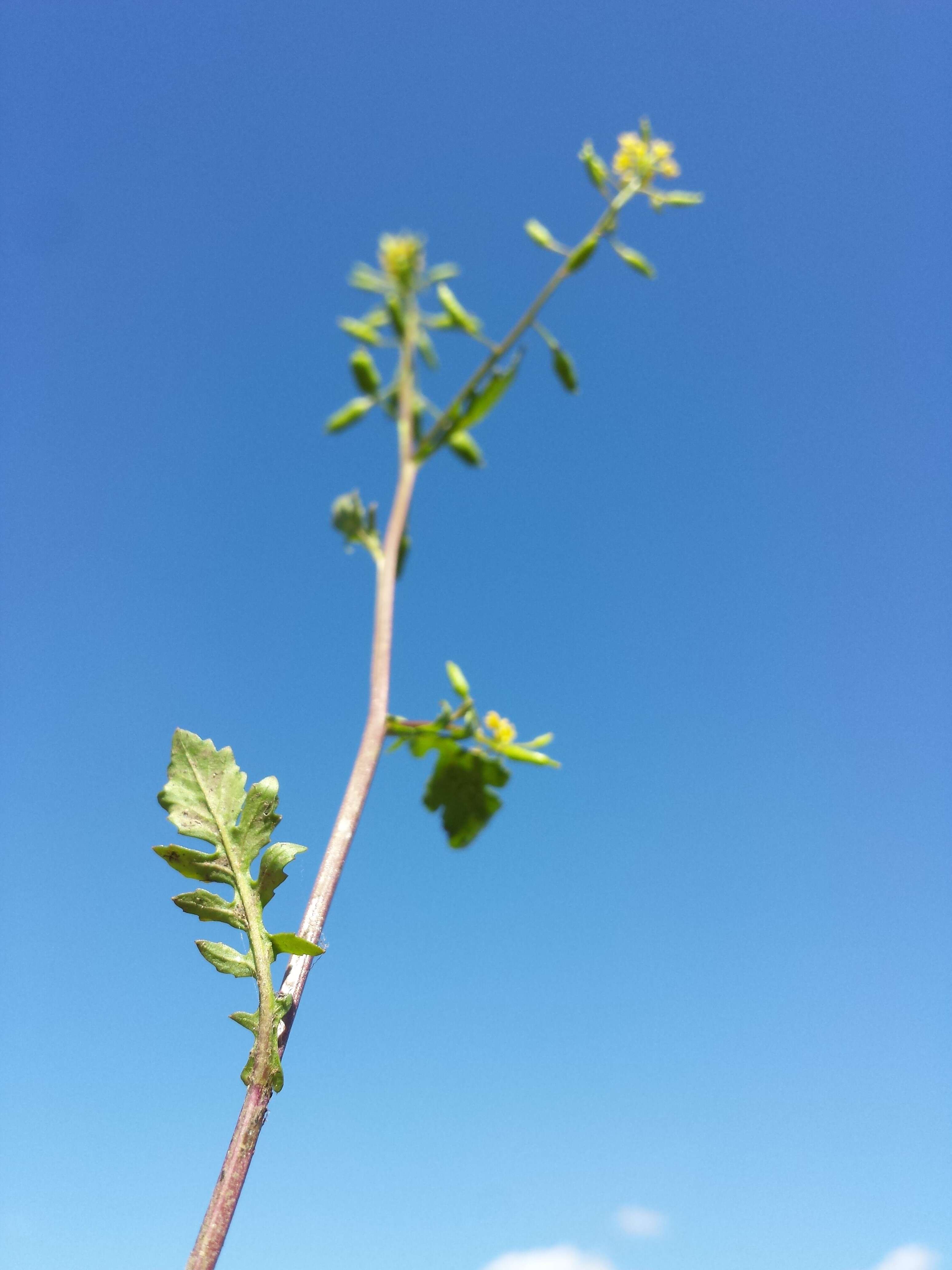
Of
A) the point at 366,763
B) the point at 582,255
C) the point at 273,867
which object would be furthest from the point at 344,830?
the point at 582,255

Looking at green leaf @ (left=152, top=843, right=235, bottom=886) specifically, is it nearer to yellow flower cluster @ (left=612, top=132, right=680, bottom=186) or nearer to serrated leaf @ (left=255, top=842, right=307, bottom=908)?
serrated leaf @ (left=255, top=842, right=307, bottom=908)

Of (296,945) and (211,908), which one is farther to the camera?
(211,908)

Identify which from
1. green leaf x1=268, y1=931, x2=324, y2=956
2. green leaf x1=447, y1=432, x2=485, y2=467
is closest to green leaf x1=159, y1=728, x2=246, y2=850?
green leaf x1=268, y1=931, x2=324, y2=956

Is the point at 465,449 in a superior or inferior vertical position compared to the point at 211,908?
superior

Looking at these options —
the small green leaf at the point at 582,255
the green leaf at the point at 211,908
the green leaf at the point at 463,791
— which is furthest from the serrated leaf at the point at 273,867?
the small green leaf at the point at 582,255

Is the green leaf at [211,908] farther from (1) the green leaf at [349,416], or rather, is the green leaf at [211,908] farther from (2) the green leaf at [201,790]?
(1) the green leaf at [349,416]

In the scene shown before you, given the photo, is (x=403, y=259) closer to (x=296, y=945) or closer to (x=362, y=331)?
(x=362, y=331)

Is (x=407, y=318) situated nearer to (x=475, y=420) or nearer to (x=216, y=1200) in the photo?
(x=475, y=420)
